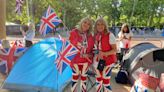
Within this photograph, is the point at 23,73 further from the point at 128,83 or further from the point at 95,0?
the point at 95,0

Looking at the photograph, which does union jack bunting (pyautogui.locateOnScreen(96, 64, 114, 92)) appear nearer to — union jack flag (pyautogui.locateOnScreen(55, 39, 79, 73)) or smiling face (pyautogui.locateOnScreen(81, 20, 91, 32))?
union jack flag (pyautogui.locateOnScreen(55, 39, 79, 73))

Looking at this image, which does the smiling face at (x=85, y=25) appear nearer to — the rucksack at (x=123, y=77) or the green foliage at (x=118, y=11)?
the rucksack at (x=123, y=77)

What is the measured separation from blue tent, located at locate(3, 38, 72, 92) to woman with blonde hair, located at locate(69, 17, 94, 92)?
904 millimetres

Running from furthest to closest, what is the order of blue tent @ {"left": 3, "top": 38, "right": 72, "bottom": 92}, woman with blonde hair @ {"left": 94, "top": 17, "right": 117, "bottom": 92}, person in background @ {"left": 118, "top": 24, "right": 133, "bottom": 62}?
person in background @ {"left": 118, "top": 24, "right": 133, "bottom": 62} → blue tent @ {"left": 3, "top": 38, "right": 72, "bottom": 92} → woman with blonde hair @ {"left": 94, "top": 17, "right": 117, "bottom": 92}

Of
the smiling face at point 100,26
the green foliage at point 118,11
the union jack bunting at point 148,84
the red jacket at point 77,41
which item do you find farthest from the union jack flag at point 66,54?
the green foliage at point 118,11

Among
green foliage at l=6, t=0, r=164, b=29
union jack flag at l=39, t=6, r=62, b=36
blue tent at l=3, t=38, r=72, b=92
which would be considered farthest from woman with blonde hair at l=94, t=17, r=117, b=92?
green foliage at l=6, t=0, r=164, b=29

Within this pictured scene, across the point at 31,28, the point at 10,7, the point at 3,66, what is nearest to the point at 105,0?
the point at 10,7

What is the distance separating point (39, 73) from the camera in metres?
6.86

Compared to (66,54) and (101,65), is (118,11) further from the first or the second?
(101,65)

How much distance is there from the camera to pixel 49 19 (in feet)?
24.5

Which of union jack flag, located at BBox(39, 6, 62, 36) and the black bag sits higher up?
union jack flag, located at BBox(39, 6, 62, 36)

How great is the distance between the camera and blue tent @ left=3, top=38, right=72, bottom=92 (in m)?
6.68

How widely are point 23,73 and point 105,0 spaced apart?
43666 mm

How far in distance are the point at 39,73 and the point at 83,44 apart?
1535 millimetres
